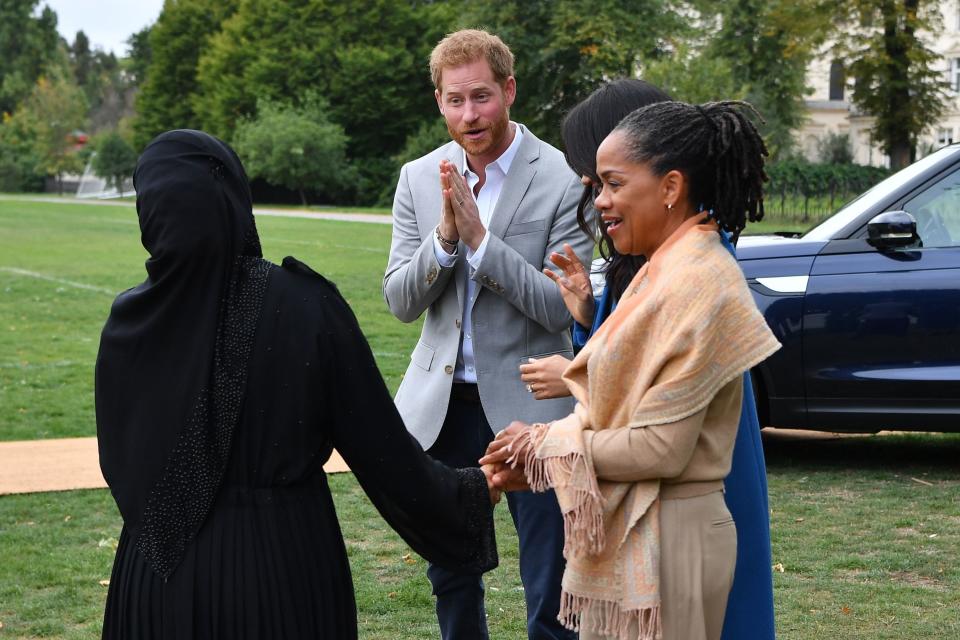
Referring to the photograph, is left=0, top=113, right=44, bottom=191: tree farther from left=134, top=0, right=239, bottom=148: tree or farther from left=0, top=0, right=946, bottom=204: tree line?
left=134, top=0, right=239, bottom=148: tree

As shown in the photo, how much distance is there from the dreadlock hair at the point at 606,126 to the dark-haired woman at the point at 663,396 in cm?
54

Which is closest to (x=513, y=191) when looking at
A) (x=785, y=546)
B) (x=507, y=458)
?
(x=507, y=458)

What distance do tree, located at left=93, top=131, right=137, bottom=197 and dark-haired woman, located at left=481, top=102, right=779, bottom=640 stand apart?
7746 centimetres

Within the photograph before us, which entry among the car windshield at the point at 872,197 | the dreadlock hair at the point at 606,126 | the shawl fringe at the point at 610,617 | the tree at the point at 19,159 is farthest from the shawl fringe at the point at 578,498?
the tree at the point at 19,159

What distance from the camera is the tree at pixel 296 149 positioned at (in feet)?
197

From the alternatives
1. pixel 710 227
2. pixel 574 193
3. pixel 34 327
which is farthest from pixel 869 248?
pixel 34 327

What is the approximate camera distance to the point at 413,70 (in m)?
64.2

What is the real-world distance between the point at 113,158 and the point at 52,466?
7185 cm

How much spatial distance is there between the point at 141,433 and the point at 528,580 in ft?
5.54

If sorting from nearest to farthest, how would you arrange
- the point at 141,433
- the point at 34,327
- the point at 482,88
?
1. the point at 141,433
2. the point at 482,88
3. the point at 34,327

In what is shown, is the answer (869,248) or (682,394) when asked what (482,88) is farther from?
(869,248)

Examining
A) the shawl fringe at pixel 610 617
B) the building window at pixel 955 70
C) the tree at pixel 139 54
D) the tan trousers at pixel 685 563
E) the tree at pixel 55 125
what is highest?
the tree at pixel 139 54

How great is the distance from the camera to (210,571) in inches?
109

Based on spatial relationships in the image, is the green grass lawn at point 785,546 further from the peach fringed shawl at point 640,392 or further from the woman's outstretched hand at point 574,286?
the peach fringed shawl at point 640,392
